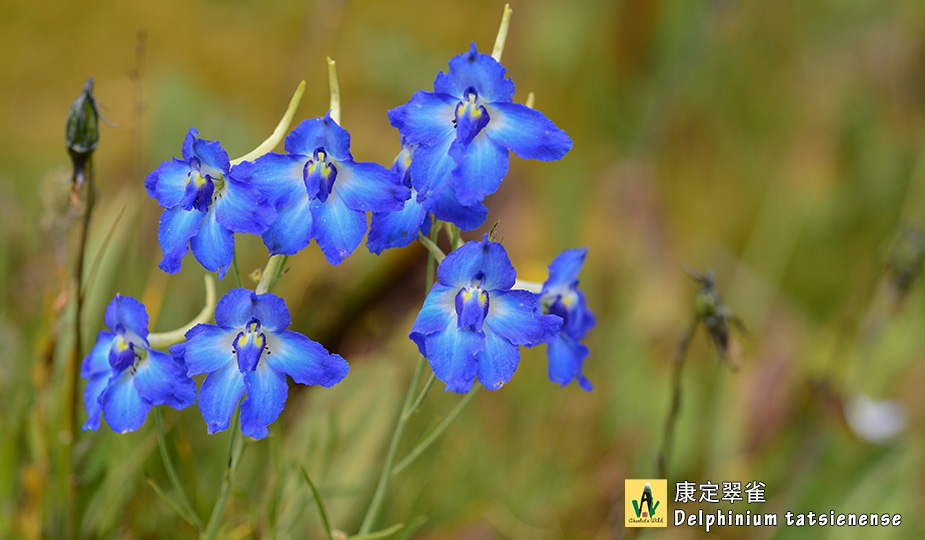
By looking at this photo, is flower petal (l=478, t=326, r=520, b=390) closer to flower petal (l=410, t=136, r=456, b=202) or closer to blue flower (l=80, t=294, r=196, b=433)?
flower petal (l=410, t=136, r=456, b=202)

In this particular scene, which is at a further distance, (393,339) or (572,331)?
(393,339)

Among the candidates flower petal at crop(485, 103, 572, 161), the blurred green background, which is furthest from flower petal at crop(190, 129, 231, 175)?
the blurred green background

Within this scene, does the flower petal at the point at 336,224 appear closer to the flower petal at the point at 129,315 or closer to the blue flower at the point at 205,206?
the blue flower at the point at 205,206

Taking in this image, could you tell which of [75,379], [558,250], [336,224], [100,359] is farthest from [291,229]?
[558,250]

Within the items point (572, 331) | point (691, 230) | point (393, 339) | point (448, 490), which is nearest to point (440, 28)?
point (691, 230)

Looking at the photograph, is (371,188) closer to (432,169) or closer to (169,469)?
(432,169)

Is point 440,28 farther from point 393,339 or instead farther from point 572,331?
point 572,331

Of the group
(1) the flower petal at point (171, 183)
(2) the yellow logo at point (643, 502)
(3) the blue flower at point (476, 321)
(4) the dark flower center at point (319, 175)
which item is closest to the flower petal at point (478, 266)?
(3) the blue flower at point (476, 321)
